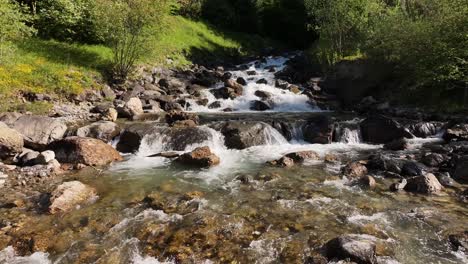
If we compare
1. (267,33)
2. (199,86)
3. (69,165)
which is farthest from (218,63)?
(69,165)

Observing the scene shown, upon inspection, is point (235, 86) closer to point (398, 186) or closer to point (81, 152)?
point (81, 152)

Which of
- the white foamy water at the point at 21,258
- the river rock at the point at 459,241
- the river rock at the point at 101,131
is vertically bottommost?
the river rock at the point at 459,241

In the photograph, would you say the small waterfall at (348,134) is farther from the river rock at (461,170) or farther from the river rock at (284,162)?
the river rock at (461,170)

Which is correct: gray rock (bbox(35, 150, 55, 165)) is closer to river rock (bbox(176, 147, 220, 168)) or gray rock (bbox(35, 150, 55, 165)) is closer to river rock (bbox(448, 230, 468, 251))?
river rock (bbox(176, 147, 220, 168))

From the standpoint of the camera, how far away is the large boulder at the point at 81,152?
17156 mm

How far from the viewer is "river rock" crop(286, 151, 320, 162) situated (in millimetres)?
18172

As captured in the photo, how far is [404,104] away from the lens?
28.2m

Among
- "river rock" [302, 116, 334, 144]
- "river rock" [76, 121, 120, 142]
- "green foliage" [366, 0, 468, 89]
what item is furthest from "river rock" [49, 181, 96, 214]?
"green foliage" [366, 0, 468, 89]

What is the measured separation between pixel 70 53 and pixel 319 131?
2122cm

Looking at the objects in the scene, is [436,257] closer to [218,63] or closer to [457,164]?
[457,164]

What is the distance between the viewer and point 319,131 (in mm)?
22453

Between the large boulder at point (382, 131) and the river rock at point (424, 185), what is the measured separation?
7.76 meters

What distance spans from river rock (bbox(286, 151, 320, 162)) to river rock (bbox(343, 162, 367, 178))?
2216mm

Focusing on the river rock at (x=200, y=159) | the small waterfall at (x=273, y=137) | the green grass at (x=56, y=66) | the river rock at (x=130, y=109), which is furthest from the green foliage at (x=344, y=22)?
the river rock at (x=200, y=159)
